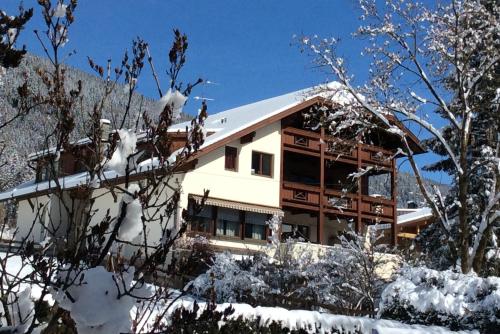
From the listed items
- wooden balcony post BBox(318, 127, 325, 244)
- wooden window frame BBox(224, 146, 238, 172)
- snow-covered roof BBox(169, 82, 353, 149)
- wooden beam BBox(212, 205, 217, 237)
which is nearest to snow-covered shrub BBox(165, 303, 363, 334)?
snow-covered roof BBox(169, 82, 353, 149)

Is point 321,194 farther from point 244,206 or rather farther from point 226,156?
point 226,156

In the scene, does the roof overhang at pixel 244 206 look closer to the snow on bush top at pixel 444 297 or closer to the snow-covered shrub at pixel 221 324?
the snow on bush top at pixel 444 297

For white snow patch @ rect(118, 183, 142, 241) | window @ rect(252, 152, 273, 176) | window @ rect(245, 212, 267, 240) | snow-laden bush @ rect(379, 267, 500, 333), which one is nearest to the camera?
white snow patch @ rect(118, 183, 142, 241)

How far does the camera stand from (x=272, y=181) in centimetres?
2827

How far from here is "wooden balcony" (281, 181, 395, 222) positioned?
2855cm

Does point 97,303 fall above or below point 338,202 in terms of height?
below

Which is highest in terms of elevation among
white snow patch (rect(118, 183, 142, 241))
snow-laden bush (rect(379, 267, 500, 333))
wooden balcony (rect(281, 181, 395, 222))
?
wooden balcony (rect(281, 181, 395, 222))

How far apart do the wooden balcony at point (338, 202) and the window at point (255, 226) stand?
1.31 meters

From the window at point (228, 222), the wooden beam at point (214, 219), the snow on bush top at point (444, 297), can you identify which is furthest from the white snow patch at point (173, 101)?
the window at point (228, 222)

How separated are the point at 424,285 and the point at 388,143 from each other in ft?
72.0

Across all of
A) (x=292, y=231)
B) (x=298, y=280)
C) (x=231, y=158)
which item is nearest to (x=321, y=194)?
(x=292, y=231)

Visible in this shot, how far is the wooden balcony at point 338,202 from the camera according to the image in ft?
93.7

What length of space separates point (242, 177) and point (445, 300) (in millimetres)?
16516

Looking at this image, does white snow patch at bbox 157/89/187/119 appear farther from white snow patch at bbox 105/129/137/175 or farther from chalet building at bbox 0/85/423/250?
chalet building at bbox 0/85/423/250
